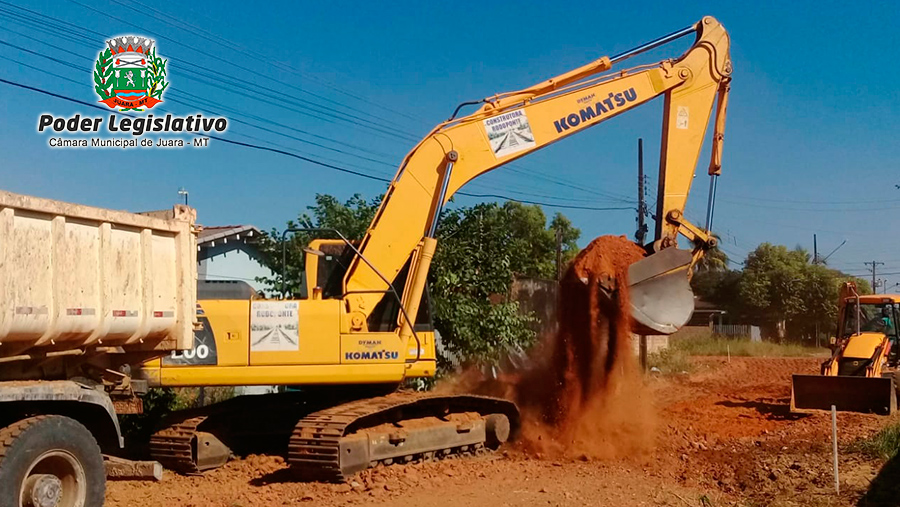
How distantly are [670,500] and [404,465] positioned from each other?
333 centimetres

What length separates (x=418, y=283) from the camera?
1070cm

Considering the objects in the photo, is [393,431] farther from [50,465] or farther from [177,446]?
[50,465]

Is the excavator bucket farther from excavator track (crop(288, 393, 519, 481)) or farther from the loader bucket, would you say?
the loader bucket

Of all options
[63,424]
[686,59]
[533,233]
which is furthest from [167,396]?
[533,233]

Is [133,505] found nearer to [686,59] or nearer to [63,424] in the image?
[63,424]

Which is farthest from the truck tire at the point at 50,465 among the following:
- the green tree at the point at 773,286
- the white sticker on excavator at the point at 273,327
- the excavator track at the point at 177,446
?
the green tree at the point at 773,286

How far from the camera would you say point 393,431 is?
10.4 metres

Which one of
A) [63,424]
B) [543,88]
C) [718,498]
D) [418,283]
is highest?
[543,88]

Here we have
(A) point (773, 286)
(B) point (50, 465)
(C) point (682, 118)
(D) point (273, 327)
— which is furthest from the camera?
(A) point (773, 286)

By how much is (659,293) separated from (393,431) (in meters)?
3.88

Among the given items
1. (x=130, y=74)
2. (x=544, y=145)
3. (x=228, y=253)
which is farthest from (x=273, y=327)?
(x=228, y=253)

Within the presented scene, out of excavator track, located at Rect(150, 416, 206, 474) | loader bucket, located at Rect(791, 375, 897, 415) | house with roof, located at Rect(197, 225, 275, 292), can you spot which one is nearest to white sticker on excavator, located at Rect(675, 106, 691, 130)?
loader bucket, located at Rect(791, 375, 897, 415)

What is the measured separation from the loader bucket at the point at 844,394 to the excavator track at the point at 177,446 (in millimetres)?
10326

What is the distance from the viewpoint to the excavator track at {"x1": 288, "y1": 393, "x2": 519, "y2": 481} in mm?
9359
